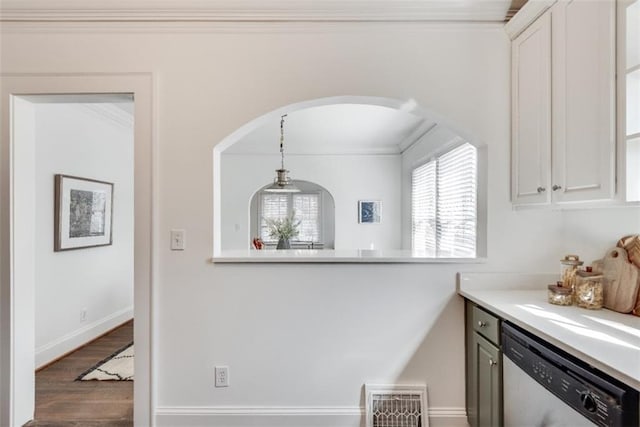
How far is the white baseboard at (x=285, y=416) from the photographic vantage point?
2.05 meters

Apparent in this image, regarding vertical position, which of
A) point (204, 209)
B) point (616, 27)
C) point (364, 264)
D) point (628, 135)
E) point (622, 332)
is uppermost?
point (616, 27)

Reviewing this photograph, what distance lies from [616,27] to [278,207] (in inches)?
278

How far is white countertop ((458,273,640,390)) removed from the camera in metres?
1.06

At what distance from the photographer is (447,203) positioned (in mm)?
3871

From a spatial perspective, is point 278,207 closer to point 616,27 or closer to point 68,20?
point 68,20

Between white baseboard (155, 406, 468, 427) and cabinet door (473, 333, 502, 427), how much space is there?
25 cm

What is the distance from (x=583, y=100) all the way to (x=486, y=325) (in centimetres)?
112

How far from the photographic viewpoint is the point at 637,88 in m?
1.31

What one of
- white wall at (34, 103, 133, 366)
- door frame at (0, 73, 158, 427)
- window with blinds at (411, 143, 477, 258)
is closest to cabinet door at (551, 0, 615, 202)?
window with blinds at (411, 143, 477, 258)

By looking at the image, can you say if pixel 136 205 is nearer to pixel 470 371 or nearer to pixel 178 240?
pixel 178 240

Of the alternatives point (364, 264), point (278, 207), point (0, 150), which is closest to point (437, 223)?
point (364, 264)

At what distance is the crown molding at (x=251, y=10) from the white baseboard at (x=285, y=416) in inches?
89.2

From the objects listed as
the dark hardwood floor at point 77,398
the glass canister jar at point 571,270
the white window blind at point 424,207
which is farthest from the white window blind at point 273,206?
the glass canister jar at point 571,270

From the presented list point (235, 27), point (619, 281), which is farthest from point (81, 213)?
point (619, 281)
